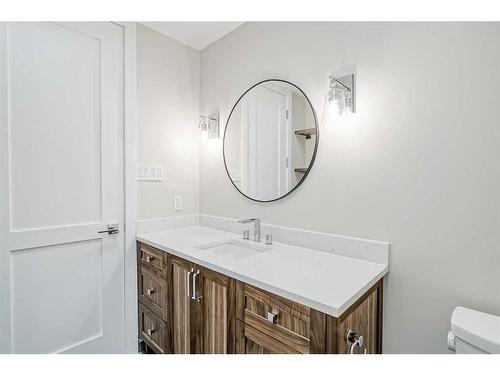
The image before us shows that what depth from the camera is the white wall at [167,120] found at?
183 cm

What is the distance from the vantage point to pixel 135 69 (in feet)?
5.81

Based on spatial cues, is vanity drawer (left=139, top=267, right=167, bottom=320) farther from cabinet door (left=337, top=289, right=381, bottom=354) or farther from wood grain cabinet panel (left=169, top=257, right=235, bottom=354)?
cabinet door (left=337, top=289, right=381, bottom=354)

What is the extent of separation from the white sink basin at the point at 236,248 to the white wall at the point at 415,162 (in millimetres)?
254

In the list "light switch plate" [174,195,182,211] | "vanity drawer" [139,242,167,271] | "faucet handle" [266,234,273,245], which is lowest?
"vanity drawer" [139,242,167,271]

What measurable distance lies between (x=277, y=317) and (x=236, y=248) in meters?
0.72

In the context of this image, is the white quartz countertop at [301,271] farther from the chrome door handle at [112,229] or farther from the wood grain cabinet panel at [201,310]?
the chrome door handle at [112,229]

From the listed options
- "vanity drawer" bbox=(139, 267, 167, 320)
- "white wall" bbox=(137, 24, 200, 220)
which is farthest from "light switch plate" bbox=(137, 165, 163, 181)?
"vanity drawer" bbox=(139, 267, 167, 320)

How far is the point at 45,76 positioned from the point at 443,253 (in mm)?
2093

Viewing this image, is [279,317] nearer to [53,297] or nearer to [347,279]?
[347,279]

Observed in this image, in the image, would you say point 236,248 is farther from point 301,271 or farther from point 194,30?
point 194,30

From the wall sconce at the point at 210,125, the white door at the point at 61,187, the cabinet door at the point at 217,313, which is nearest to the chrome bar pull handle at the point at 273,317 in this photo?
the cabinet door at the point at 217,313

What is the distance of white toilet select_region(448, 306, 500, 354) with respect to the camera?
0.86 meters

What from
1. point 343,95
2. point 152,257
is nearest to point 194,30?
point 343,95
